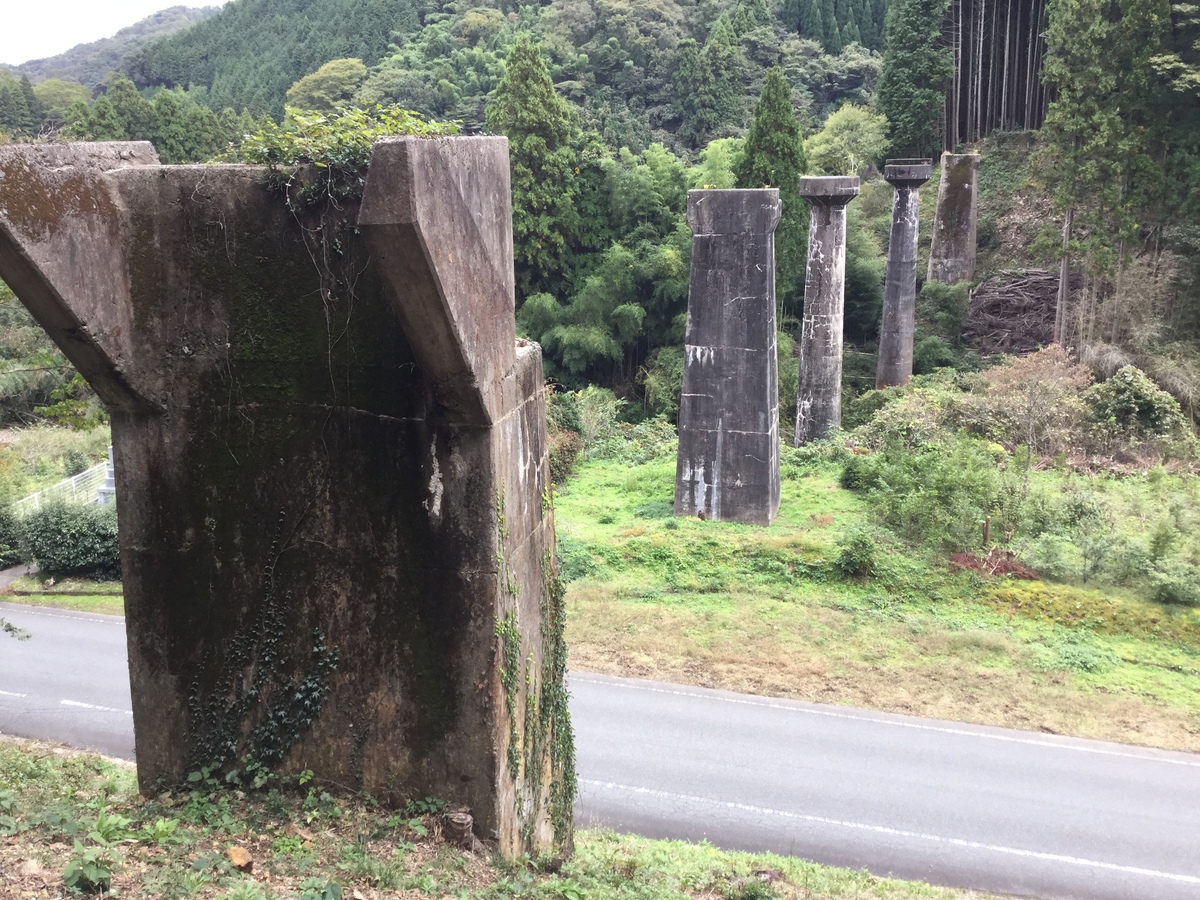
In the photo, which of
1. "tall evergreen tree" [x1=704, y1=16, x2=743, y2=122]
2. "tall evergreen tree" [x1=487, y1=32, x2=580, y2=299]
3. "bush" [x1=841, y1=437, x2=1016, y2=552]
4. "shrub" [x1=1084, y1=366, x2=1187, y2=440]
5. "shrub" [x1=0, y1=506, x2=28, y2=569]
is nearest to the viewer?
"bush" [x1=841, y1=437, x2=1016, y2=552]

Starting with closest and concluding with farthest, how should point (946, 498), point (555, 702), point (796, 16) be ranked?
point (555, 702) < point (946, 498) < point (796, 16)

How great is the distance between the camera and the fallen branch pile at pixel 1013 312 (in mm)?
29562

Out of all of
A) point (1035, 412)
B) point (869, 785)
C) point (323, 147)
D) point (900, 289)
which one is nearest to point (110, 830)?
point (323, 147)

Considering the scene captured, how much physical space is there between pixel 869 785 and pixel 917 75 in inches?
1361

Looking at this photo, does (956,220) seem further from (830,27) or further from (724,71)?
(830,27)

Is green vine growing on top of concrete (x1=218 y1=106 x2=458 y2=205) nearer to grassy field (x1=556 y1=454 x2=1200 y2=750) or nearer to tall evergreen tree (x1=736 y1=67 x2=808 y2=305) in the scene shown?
grassy field (x1=556 y1=454 x2=1200 y2=750)

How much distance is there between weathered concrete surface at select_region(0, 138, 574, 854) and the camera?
4246mm

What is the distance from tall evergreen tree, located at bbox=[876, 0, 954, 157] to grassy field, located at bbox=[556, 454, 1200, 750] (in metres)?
26.4

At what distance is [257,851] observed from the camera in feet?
13.5

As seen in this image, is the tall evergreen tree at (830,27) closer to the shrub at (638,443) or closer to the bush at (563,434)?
the shrub at (638,443)

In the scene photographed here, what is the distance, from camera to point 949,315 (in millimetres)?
30688

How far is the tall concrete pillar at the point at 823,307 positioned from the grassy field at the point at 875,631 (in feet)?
17.2

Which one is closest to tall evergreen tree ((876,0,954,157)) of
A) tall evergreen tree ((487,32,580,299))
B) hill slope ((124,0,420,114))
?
tall evergreen tree ((487,32,580,299))

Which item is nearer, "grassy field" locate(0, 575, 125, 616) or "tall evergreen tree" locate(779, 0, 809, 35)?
"grassy field" locate(0, 575, 125, 616)
